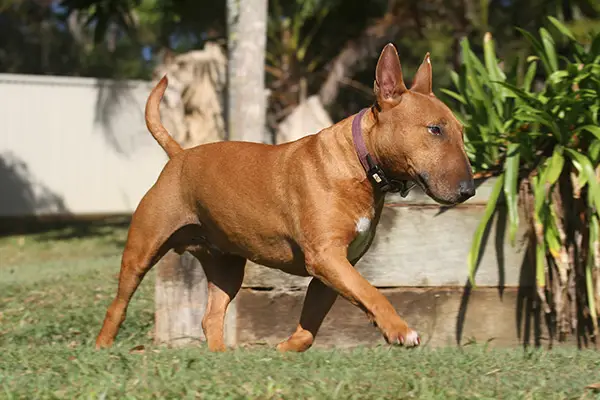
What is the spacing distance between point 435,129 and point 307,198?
773 millimetres

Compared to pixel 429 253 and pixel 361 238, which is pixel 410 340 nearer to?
pixel 361 238

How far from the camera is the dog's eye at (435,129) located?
15.7 feet

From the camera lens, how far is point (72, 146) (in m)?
20.8

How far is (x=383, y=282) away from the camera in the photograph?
21.5ft

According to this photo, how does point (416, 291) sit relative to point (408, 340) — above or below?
below

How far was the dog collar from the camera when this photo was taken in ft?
16.4

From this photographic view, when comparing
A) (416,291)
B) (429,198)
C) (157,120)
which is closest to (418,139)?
(429,198)

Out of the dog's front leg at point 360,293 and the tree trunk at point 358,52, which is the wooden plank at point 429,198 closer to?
the dog's front leg at point 360,293

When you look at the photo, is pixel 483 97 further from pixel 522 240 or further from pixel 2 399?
pixel 2 399

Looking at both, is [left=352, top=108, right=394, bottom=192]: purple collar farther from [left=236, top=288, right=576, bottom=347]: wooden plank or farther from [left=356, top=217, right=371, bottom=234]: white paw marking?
[left=236, top=288, right=576, bottom=347]: wooden plank

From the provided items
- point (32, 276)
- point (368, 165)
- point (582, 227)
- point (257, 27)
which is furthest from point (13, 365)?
point (257, 27)

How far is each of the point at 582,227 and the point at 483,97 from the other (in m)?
1.24

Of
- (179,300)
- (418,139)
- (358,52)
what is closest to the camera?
(418,139)

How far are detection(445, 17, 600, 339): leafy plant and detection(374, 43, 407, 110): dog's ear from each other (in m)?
1.77
